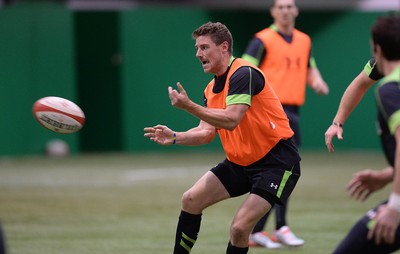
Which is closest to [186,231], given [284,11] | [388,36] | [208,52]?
[208,52]

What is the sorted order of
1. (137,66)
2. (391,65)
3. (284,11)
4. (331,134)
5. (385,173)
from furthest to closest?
1. (137,66)
2. (284,11)
3. (331,134)
4. (385,173)
5. (391,65)

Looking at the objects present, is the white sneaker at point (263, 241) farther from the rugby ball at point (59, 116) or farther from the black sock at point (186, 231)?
the rugby ball at point (59, 116)

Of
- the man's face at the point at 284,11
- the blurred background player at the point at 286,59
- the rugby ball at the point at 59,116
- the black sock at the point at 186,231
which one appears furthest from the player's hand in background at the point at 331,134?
the man's face at the point at 284,11

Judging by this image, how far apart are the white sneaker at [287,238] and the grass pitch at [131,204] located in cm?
11

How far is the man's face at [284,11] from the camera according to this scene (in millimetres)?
11039

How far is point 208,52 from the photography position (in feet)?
25.2

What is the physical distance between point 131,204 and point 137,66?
31.6 feet

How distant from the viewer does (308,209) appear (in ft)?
43.1

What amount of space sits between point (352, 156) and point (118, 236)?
11.5m

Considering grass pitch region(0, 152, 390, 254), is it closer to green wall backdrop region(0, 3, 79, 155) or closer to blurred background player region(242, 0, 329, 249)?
green wall backdrop region(0, 3, 79, 155)

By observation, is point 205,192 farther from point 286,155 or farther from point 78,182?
point 78,182

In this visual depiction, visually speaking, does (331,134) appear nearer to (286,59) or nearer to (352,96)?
(352,96)

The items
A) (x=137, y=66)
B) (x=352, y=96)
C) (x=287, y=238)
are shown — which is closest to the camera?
(x=352, y=96)

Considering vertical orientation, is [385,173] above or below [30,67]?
above
